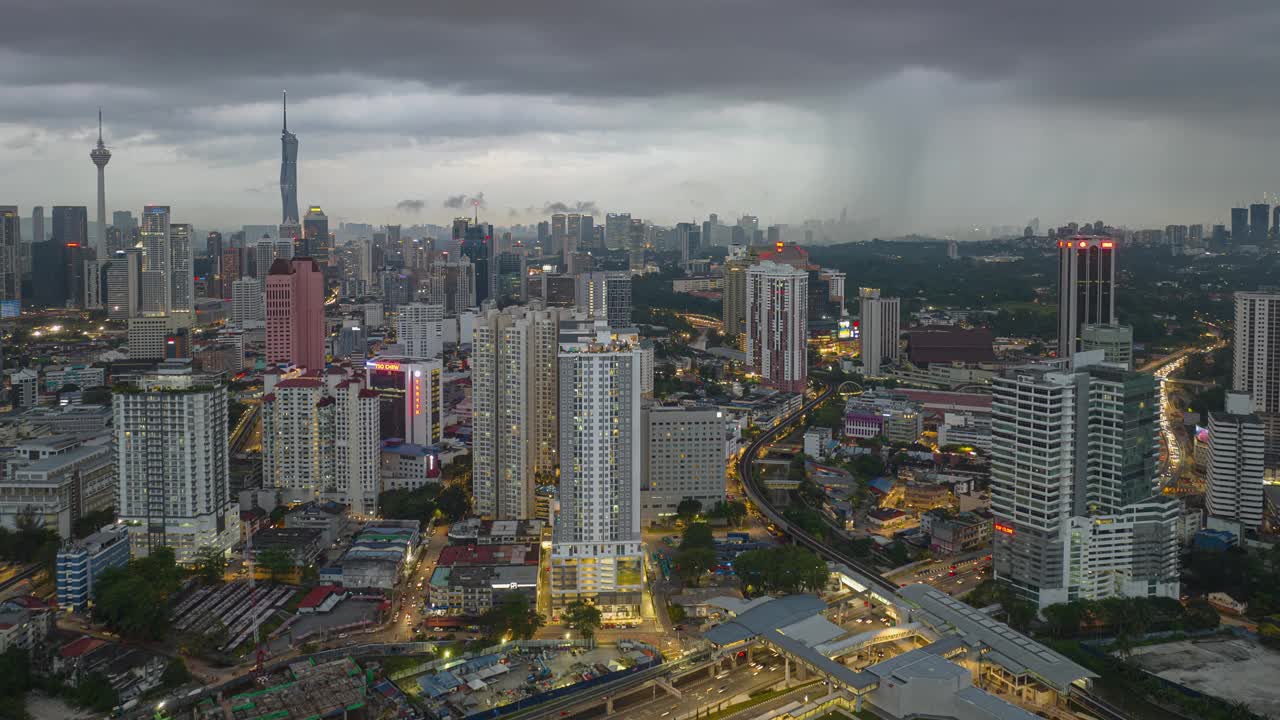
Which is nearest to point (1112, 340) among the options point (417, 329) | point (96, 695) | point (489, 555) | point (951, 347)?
point (951, 347)

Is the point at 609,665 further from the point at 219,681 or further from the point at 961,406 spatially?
the point at 961,406

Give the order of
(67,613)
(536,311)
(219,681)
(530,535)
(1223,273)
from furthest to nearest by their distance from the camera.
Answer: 1. (1223,273)
2. (536,311)
3. (530,535)
4. (67,613)
5. (219,681)

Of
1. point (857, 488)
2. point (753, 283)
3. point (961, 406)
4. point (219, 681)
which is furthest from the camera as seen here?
point (753, 283)

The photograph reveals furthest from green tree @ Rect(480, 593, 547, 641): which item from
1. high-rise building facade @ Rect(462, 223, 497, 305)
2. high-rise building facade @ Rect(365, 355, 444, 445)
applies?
high-rise building facade @ Rect(462, 223, 497, 305)

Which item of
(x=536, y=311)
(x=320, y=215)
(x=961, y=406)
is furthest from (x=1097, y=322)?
(x=320, y=215)

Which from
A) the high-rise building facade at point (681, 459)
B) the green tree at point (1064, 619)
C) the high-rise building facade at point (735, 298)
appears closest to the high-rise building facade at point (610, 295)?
the high-rise building facade at point (735, 298)

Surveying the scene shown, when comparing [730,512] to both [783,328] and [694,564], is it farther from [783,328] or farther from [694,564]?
[783,328]
